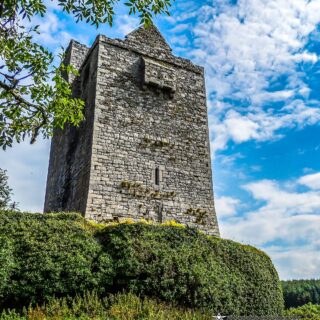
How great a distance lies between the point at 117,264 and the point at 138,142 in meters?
6.28

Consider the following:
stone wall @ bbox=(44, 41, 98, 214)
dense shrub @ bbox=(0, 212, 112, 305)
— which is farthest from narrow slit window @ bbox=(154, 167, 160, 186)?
dense shrub @ bbox=(0, 212, 112, 305)

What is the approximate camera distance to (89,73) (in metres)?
15.8

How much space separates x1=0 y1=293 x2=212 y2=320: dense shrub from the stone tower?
4307 millimetres

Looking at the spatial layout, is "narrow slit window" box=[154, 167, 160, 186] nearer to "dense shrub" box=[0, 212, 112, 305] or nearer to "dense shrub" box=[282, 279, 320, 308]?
"dense shrub" box=[0, 212, 112, 305]

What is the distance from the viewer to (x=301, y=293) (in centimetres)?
5050

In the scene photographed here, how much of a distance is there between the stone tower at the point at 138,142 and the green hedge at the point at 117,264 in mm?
2953

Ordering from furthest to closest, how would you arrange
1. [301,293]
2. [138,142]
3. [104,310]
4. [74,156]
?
1. [301,293]
2. [74,156]
3. [138,142]
4. [104,310]

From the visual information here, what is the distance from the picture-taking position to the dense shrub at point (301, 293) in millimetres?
49175

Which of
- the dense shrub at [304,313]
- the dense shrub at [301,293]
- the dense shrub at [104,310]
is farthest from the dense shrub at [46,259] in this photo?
the dense shrub at [301,293]

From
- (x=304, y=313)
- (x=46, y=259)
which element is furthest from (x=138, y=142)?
(x=304, y=313)

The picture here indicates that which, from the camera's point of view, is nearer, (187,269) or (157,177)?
(187,269)

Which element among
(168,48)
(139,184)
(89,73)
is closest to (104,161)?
(139,184)

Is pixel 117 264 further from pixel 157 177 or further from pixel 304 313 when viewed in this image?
pixel 304 313

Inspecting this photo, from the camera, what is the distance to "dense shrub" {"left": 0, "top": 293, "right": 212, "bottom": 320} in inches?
285
